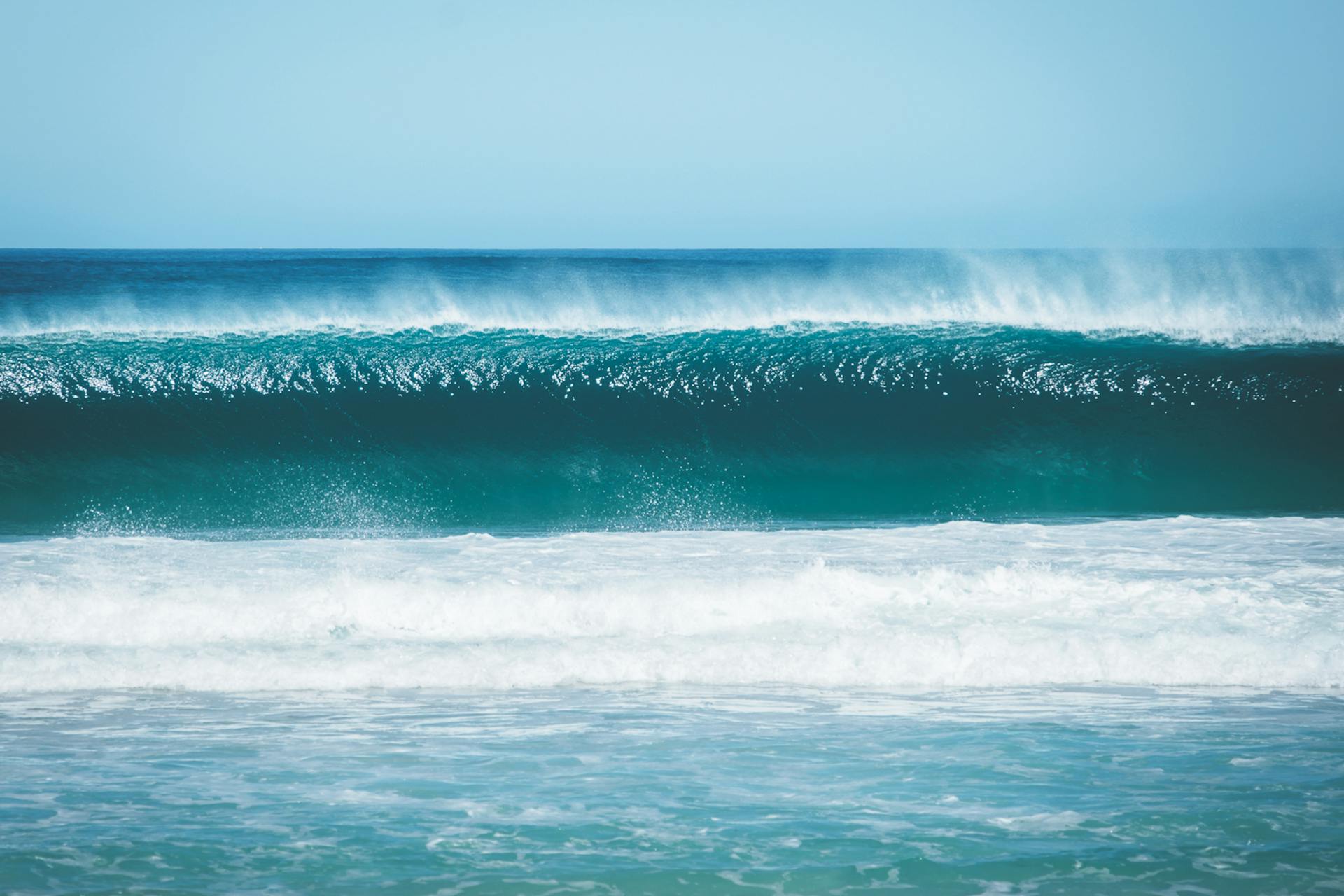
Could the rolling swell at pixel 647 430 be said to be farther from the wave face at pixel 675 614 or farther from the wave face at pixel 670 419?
the wave face at pixel 675 614

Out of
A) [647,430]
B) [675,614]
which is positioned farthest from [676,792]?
[647,430]

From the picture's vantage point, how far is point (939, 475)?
987 cm

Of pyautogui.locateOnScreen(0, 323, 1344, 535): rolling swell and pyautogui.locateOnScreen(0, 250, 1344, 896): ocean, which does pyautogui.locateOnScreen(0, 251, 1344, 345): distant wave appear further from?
pyautogui.locateOnScreen(0, 323, 1344, 535): rolling swell

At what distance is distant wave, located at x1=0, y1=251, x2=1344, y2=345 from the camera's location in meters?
12.7

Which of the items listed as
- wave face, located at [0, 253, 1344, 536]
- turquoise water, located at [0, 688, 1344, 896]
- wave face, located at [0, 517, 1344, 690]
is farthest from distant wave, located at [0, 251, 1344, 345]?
turquoise water, located at [0, 688, 1344, 896]

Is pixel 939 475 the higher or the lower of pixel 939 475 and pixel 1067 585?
the higher

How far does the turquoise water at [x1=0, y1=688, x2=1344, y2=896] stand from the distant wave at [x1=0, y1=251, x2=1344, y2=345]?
8.71 meters

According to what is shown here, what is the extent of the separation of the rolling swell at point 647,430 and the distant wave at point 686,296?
52 cm

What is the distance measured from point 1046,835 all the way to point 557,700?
2140 millimetres

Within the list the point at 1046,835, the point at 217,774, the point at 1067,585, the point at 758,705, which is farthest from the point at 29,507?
the point at 1046,835

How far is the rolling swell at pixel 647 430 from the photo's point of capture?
920cm

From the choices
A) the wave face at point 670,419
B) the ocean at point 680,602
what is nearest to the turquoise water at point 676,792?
the ocean at point 680,602

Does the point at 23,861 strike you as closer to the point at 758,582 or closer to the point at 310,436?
the point at 758,582

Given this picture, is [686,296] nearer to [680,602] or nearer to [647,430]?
[647,430]
